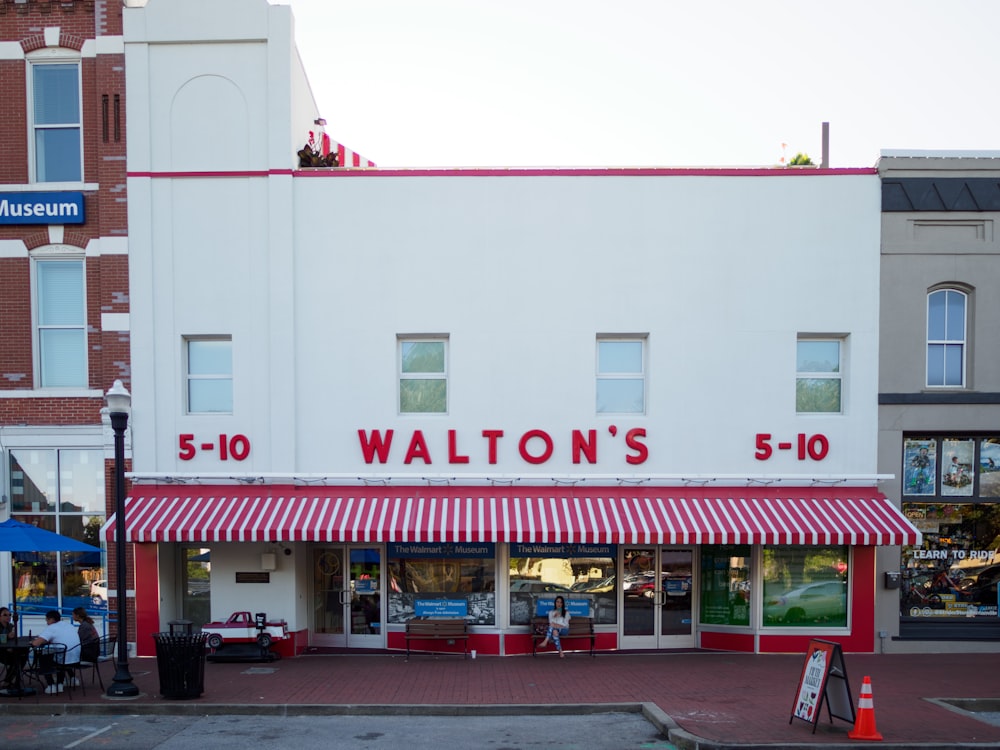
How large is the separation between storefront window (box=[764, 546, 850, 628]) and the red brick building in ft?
39.1

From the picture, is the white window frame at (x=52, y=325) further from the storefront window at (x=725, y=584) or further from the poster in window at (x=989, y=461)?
the poster in window at (x=989, y=461)

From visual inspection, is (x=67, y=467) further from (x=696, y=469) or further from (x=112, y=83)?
(x=696, y=469)

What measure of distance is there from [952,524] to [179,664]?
43.5 ft

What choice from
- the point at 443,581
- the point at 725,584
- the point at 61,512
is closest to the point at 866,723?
the point at 725,584

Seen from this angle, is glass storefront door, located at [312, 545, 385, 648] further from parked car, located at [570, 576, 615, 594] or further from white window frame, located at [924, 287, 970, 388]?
white window frame, located at [924, 287, 970, 388]

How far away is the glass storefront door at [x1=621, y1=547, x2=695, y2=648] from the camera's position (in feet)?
50.4

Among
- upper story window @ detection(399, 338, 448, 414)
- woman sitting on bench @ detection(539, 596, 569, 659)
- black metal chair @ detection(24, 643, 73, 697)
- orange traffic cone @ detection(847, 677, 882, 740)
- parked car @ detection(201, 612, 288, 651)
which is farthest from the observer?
upper story window @ detection(399, 338, 448, 414)

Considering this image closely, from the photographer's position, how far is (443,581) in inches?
601

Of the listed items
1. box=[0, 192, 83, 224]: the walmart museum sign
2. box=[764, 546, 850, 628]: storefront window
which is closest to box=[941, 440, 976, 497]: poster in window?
box=[764, 546, 850, 628]: storefront window

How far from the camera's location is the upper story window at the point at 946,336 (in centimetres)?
1507

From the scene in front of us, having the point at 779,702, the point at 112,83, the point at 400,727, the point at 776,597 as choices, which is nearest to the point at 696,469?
the point at 776,597

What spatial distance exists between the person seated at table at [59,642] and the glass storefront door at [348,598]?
14.4ft

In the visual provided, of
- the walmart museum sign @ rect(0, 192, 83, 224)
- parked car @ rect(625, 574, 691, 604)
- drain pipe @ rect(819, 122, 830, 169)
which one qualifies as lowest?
parked car @ rect(625, 574, 691, 604)

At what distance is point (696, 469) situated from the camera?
14.6m
